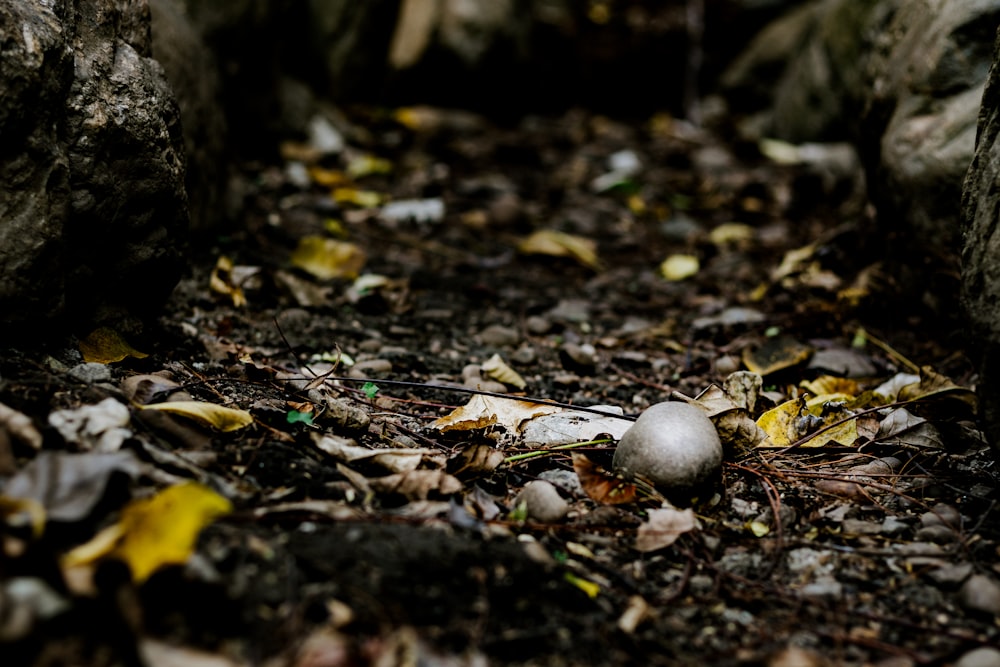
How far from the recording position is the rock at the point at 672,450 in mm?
1792

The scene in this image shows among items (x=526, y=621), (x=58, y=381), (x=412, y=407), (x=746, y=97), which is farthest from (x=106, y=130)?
(x=746, y=97)

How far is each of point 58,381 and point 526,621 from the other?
3.62 ft

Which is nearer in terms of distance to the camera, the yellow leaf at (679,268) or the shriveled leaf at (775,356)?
the shriveled leaf at (775,356)

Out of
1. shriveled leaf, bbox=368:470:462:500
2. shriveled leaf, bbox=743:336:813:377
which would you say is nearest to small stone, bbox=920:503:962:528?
shriveled leaf, bbox=743:336:813:377

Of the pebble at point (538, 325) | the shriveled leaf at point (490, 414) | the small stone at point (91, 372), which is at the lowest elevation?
the pebble at point (538, 325)

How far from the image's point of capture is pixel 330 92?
17.5 feet

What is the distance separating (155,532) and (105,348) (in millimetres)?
901

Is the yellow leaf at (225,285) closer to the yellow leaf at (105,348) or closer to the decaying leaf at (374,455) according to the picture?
the yellow leaf at (105,348)

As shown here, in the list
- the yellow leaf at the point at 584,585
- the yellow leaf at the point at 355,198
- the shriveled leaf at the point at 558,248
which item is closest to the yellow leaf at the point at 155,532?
the yellow leaf at the point at 584,585

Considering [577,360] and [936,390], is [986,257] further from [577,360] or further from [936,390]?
[577,360]

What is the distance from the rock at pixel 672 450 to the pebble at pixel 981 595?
1.76 ft

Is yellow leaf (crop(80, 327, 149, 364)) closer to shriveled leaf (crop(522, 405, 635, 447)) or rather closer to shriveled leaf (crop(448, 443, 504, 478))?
shriveled leaf (crop(448, 443, 504, 478))

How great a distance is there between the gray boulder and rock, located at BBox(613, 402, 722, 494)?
1.90ft

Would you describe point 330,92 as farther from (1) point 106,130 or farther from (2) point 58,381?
(2) point 58,381
